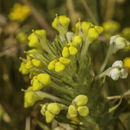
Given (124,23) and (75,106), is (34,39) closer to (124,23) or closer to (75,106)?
(75,106)

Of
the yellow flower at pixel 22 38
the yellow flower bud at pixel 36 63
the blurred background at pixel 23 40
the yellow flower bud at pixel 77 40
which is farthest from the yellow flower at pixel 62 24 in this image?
the yellow flower at pixel 22 38

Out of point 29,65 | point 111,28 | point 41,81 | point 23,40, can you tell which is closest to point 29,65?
point 29,65

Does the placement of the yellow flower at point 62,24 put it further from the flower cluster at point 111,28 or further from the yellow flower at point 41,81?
the flower cluster at point 111,28

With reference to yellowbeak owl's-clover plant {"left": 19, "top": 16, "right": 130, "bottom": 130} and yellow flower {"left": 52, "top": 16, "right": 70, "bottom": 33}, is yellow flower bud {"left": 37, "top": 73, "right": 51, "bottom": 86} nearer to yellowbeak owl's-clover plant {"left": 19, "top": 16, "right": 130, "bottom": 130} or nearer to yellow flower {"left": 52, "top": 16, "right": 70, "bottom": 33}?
yellowbeak owl's-clover plant {"left": 19, "top": 16, "right": 130, "bottom": 130}

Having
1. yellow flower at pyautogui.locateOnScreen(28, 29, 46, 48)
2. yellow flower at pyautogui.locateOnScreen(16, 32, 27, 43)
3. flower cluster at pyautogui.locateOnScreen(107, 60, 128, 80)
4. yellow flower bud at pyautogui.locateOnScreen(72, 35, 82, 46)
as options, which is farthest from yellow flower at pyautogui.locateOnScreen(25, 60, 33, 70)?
yellow flower at pyautogui.locateOnScreen(16, 32, 27, 43)

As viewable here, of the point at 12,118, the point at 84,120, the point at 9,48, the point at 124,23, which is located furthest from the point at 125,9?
the point at 84,120

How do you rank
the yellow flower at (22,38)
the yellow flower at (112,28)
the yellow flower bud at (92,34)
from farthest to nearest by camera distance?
the yellow flower at (112,28), the yellow flower at (22,38), the yellow flower bud at (92,34)

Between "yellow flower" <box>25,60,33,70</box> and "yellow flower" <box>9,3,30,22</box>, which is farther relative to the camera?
"yellow flower" <box>9,3,30,22</box>

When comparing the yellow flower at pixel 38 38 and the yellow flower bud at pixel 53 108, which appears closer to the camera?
the yellow flower bud at pixel 53 108
